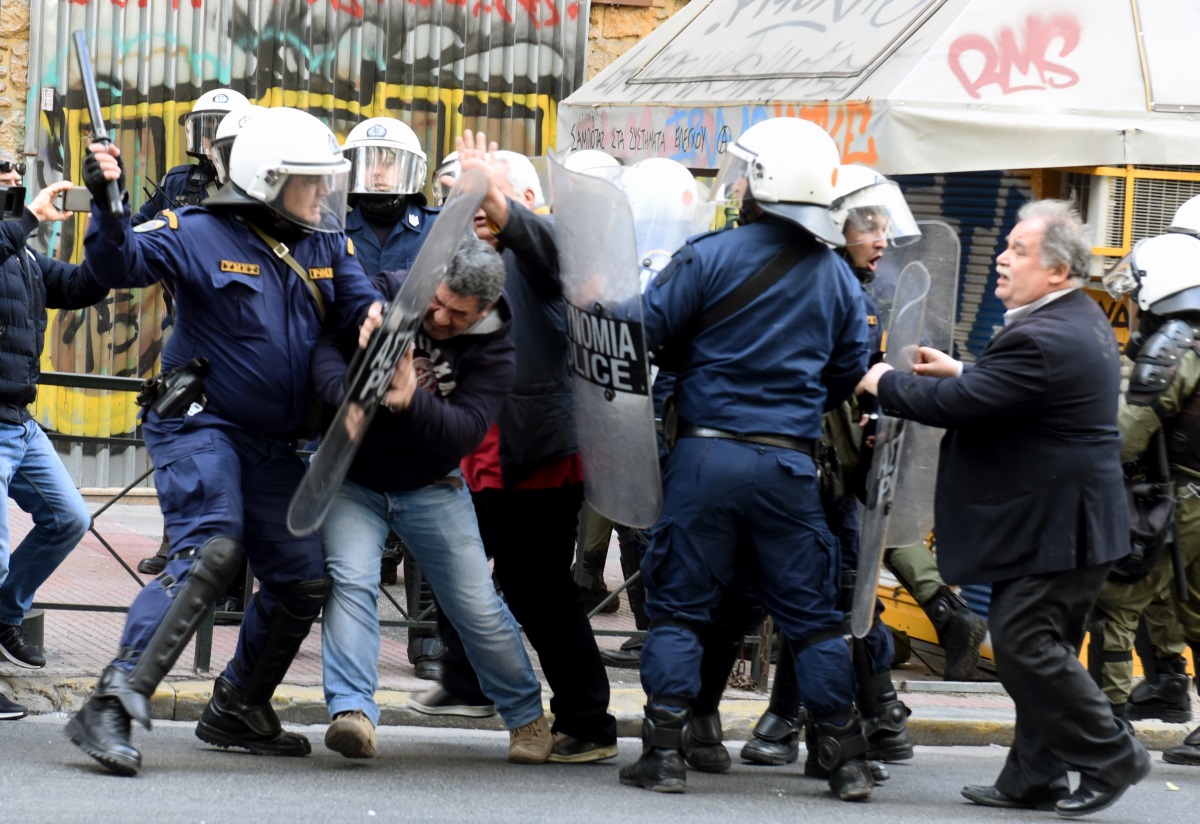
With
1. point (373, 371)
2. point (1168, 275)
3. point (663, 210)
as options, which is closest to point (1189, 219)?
point (1168, 275)

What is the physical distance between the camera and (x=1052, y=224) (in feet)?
16.2

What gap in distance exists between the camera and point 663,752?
15.9 ft

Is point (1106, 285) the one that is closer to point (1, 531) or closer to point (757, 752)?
point (757, 752)

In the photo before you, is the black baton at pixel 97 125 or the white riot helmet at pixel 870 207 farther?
the white riot helmet at pixel 870 207

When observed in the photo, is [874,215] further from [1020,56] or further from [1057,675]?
[1020,56]

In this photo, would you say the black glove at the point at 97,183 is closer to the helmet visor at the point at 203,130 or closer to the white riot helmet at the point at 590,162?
the white riot helmet at the point at 590,162

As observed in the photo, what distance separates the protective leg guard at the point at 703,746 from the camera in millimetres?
5305

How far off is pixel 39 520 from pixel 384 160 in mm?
1861

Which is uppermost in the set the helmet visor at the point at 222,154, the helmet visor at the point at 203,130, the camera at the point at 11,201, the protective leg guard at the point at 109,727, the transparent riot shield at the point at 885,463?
the helmet visor at the point at 203,130

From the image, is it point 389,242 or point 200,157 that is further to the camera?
point 200,157

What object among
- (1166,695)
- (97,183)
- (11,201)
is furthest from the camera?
(1166,695)

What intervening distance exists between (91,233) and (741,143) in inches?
71.4

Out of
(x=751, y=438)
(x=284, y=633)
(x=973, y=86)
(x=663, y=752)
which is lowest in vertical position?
(x=663, y=752)

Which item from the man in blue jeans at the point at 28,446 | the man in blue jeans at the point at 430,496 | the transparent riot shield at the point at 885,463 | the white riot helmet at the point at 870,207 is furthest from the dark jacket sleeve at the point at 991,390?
the man in blue jeans at the point at 28,446
